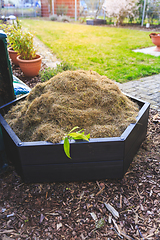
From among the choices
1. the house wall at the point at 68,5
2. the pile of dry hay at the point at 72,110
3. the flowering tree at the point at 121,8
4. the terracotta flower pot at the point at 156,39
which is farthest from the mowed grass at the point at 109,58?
the house wall at the point at 68,5

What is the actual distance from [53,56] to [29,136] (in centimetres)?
526

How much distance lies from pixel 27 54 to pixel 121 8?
11.8m

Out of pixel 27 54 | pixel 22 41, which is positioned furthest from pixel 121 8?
pixel 22 41

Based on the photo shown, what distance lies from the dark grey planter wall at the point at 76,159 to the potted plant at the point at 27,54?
292 cm

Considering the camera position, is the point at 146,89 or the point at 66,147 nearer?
the point at 66,147

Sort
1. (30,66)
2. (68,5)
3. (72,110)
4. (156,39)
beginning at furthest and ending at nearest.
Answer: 1. (68,5)
2. (156,39)
3. (30,66)
4. (72,110)

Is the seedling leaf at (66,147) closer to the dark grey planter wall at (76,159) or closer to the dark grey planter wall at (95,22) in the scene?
the dark grey planter wall at (76,159)

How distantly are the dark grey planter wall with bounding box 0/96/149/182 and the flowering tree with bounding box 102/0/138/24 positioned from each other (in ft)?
46.5

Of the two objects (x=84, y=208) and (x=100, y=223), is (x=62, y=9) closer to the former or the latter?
(x=84, y=208)

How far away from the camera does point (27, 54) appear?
4711mm

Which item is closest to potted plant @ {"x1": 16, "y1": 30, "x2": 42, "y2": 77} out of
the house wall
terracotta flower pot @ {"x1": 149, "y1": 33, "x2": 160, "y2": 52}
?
terracotta flower pot @ {"x1": 149, "y1": 33, "x2": 160, "y2": 52}

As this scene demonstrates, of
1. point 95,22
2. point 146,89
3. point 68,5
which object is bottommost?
point 146,89

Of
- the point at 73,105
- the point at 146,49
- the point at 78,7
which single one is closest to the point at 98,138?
the point at 73,105

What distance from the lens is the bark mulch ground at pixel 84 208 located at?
5.39ft
